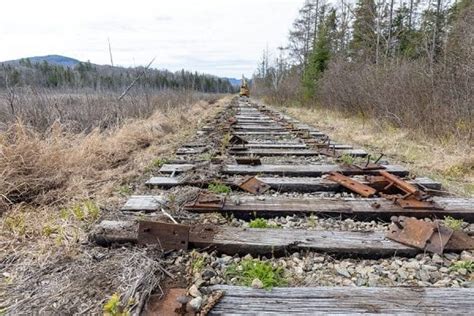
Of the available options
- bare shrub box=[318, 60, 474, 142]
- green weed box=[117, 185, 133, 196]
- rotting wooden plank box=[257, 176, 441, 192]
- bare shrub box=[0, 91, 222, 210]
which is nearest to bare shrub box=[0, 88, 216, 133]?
bare shrub box=[0, 91, 222, 210]

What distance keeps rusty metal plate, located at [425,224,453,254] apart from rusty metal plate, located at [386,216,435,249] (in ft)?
0.09

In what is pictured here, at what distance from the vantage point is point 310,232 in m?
2.30

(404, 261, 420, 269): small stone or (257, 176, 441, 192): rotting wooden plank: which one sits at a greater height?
(257, 176, 441, 192): rotting wooden plank

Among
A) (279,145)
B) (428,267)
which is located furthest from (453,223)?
(279,145)

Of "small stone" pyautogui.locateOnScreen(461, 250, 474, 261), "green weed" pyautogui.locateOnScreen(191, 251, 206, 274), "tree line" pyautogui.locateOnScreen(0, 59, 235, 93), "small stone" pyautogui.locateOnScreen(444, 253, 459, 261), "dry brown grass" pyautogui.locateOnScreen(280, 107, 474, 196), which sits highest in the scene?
"tree line" pyautogui.locateOnScreen(0, 59, 235, 93)

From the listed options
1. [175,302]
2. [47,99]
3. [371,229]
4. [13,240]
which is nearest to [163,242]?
[175,302]

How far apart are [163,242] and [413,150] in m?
5.48

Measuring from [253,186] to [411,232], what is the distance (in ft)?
5.03

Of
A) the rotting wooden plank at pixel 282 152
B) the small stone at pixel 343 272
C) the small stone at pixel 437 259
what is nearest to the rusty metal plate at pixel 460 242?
the small stone at pixel 437 259

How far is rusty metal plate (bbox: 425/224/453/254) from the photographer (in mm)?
2090

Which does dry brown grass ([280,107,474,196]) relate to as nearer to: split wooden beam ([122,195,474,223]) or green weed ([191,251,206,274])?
split wooden beam ([122,195,474,223])

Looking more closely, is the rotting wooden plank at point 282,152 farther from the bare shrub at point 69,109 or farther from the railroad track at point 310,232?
the bare shrub at point 69,109

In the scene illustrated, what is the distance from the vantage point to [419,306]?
1546mm

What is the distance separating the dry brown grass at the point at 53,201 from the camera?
176 centimetres
